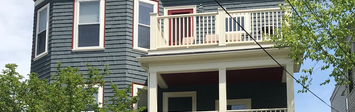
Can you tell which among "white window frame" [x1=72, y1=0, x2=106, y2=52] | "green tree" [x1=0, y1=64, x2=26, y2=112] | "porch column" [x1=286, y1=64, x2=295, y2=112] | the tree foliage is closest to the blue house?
"white window frame" [x1=72, y1=0, x2=106, y2=52]

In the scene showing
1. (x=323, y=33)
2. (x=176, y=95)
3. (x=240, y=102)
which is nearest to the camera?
(x=323, y=33)

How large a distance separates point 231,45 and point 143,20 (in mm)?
4138

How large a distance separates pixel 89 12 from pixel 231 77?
498 centimetres

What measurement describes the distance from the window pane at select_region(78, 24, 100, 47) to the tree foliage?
10.6 ft

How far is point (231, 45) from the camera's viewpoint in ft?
46.9

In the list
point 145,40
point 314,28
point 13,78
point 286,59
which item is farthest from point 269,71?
point 13,78

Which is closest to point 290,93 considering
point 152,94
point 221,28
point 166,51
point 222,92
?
point 222,92

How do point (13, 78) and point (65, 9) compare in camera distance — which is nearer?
point (13, 78)

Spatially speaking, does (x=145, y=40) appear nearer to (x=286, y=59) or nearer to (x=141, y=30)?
(x=141, y=30)

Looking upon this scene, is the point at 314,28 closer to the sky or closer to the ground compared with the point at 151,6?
closer to the ground

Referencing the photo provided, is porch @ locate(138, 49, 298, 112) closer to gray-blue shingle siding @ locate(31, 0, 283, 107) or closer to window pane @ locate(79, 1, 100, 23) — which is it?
gray-blue shingle siding @ locate(31, 0, 283, 107)

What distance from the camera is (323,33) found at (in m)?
12.4

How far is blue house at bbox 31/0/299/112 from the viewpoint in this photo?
1438 cm

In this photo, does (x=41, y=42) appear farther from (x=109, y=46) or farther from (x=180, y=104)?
(x=180, y=104)
